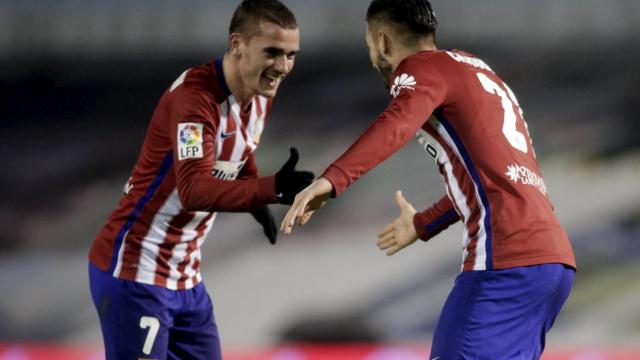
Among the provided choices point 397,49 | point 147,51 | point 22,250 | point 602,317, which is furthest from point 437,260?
point 397,49

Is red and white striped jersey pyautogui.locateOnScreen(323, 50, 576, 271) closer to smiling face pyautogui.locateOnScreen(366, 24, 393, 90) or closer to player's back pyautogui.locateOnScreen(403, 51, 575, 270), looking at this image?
player's back pyautogui.locateOnScreen(403, 51, 575, 270)

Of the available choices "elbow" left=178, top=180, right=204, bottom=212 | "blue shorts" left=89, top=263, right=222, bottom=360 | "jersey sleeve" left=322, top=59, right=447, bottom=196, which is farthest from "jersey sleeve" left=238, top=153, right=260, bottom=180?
"jersey sleeve" left=322, top=59, right=447, bottom=196

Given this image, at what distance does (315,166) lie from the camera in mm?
5699

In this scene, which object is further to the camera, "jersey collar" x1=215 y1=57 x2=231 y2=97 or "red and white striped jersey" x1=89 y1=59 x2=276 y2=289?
"jersey collar" x1=215 y1=57 x2=231 y2=97

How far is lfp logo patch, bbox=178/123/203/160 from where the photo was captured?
2877 mm

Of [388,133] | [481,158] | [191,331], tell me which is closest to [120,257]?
[191,331]

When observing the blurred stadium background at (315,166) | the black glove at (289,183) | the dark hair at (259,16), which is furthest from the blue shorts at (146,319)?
the blurred stadium background at (315,166)

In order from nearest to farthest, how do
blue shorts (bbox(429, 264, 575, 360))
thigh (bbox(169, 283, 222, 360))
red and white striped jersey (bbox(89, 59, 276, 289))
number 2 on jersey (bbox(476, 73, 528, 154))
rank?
blue shorts (bbox(429, 264, 575, 360))
number 2 on jersey (bbox(476, 73, 528, 154))
red and white striped jersey (bbox(89, 59, 276, 289))
thigh (bbox(169, 283, 222, 360))

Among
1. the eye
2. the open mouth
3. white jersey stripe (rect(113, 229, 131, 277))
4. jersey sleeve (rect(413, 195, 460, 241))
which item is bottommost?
white jersey stripe (rect(113, 229, 131, 277))

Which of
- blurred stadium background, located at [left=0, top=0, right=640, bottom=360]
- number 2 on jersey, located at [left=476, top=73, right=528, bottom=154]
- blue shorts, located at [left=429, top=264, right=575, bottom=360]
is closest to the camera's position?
blue shorts, located at [left=429, top=264, right=575, bottom=360]

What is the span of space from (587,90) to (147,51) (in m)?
2.65

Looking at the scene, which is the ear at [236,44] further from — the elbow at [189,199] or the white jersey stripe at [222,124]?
the elbow at [189,199]

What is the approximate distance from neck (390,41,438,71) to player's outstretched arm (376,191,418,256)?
55 cm

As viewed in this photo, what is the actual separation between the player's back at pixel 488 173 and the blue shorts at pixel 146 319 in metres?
1.05
